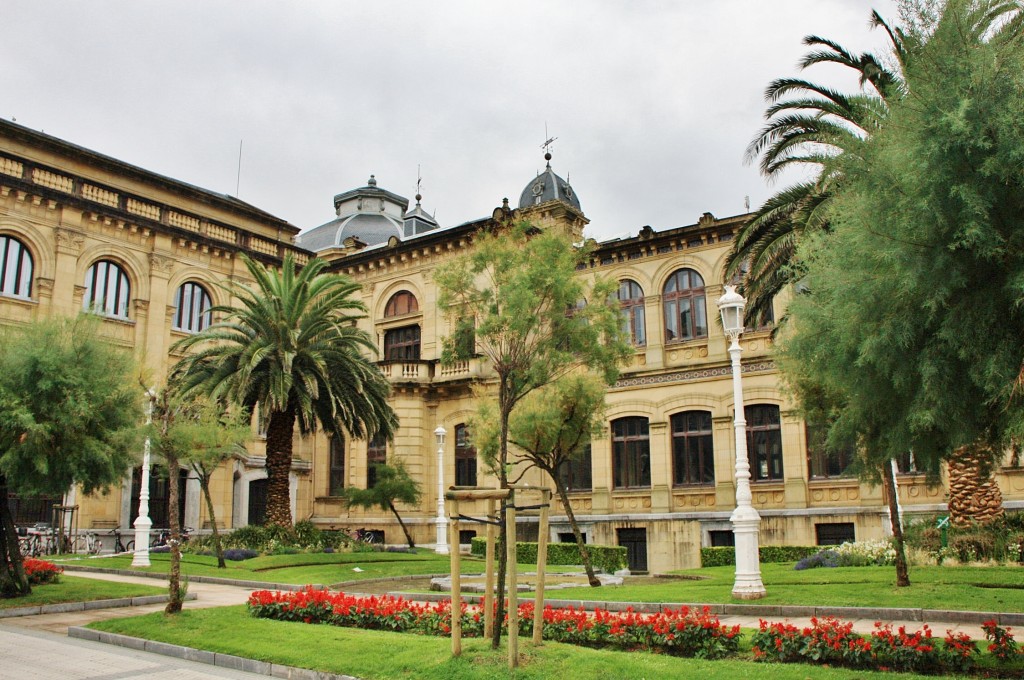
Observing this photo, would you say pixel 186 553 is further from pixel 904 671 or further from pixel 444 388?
pixel 904 671

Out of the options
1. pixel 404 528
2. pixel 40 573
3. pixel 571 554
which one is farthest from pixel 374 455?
pixel 40 573

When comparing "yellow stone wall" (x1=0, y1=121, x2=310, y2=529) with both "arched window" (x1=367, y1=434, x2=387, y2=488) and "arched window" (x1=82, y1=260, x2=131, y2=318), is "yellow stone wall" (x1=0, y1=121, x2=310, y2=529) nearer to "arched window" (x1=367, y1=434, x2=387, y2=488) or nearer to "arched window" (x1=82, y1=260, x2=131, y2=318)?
"arched window" (x1=82, y1=260, x2=131, y2=318)

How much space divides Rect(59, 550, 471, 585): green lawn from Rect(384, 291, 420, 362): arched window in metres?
12.7

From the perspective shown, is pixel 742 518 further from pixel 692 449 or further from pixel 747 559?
pixel 692 449

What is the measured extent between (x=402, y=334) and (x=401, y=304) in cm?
143

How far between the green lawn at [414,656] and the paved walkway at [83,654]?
0.53m

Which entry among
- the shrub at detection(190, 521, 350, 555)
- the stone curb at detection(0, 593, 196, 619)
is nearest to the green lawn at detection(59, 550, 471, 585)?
the shrub at detection(190, 521, 350, 555)

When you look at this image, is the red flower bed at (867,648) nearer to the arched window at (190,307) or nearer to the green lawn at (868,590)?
the green lawn at (868,590)

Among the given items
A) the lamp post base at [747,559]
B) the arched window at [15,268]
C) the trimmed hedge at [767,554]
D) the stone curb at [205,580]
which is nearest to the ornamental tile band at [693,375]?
the trimmed hedge at [767,554]

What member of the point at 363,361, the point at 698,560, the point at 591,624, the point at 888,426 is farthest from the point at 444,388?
the point at 888,426

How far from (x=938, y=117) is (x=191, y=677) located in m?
10.3

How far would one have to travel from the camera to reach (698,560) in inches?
1172

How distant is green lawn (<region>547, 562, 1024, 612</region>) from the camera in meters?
13.5

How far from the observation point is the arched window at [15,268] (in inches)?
1227
